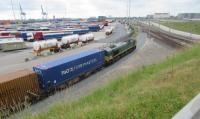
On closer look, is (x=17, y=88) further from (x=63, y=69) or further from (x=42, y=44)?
(x=42, y=44)

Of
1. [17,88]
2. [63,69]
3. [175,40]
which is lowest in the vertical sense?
[175,40]

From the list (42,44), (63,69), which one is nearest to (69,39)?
(42,44)

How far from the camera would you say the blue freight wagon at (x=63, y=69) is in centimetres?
2044

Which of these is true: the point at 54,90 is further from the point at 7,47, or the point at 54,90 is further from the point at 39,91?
the point at 7,47

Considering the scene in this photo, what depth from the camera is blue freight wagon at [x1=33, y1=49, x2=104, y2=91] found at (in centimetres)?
2044

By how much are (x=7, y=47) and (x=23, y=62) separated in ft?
51.6

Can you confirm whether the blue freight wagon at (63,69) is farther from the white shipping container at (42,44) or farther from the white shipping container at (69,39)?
the white shipping container at (69,39)

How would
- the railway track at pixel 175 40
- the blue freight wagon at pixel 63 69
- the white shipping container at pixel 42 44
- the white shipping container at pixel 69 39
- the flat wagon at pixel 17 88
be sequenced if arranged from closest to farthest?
the flat wagon at pixel 17 88, the blue freight wagon at pixel 63 69, the white shipping container at pixel 42 44, the railway track at pixel 175 40, the white shipping container at pixel 69 39

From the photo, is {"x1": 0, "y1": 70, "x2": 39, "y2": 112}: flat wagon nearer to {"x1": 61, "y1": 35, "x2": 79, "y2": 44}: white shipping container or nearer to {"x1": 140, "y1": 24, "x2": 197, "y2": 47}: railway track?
{"x1": 61, "y1": 35, "x2": 79, "y2": 44}: white shipping container

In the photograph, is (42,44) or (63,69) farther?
(42,44)

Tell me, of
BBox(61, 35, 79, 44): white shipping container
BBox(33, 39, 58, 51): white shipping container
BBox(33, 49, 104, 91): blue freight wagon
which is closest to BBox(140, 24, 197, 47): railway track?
BBox(61, 35, 79, 44): white shipping container

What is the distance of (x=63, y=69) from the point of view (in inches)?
890

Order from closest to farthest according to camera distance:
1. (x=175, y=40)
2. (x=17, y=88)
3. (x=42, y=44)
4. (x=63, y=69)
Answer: (x=17, y=88) → (x=63, y=69) → (x=42, y=44) → (x=175, y=40)

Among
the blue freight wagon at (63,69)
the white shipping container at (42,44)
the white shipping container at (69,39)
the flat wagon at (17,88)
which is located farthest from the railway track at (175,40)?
the flat wagon at (17,88)
